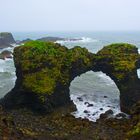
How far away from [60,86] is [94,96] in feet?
22.9

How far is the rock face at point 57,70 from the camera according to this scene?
3894 centimetres

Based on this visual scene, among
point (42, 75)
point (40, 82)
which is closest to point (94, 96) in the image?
point (42, 75)

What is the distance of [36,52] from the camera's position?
1565 inches

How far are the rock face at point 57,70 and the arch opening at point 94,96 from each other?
6.50 feet

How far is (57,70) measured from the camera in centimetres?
4000

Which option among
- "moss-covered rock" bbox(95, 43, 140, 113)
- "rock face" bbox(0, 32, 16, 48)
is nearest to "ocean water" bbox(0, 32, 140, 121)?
"moss-covered rock" bbox(95, 43, 140, 113)

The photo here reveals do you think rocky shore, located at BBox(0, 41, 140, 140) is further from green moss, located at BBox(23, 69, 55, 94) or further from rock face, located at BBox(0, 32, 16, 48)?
rock face, located at BBox(0, 32, 16, 48)

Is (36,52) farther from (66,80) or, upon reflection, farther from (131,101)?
(131,101)

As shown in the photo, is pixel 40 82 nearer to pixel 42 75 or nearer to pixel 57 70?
pixel 42 75

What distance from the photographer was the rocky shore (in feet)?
114

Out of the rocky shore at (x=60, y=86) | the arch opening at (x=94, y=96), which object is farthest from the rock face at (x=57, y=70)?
the arch opening at (x=94, y=96)

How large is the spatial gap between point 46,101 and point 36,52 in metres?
5.43

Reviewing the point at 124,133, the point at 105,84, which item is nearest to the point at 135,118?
the point at 124,133

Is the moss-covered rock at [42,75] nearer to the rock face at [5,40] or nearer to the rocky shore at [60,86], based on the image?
the rocky shore at [60,86]
